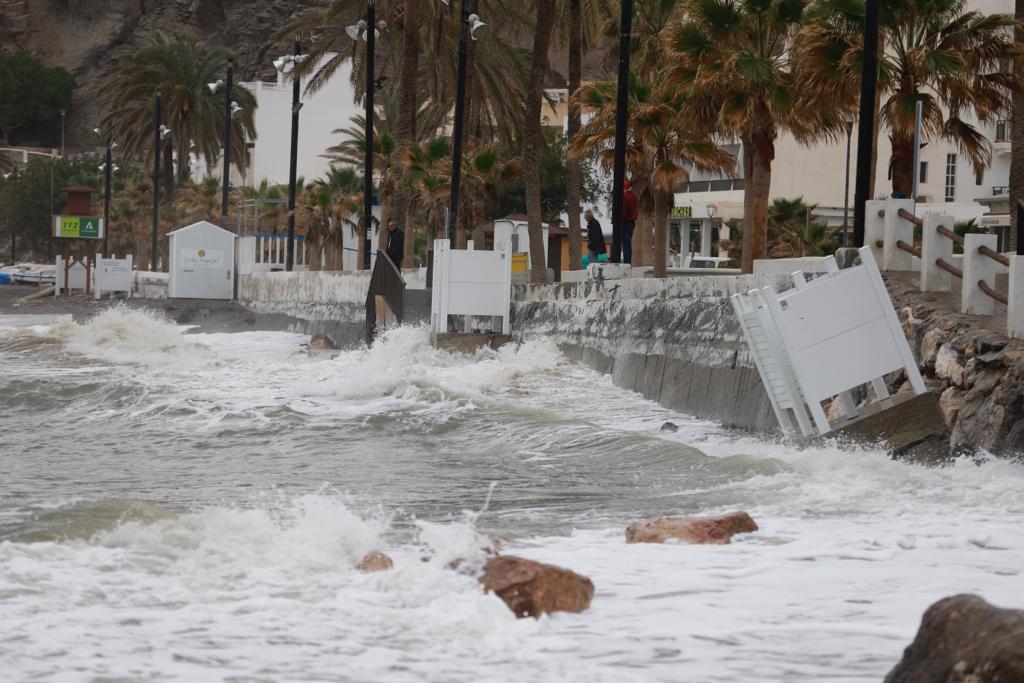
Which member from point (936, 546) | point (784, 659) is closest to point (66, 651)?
point (784, 659)

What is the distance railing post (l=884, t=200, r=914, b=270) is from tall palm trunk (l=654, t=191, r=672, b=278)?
1157cm

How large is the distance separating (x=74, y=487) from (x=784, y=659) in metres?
7.35

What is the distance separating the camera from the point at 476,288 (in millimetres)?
25594

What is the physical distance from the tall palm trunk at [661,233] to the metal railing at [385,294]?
17.0 feet

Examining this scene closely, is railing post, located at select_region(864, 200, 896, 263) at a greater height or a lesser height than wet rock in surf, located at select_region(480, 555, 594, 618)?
greater

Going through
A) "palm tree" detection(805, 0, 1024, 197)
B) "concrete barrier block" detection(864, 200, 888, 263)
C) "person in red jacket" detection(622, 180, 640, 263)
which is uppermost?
"palm tree" detection(805, 0, 1024, 197)

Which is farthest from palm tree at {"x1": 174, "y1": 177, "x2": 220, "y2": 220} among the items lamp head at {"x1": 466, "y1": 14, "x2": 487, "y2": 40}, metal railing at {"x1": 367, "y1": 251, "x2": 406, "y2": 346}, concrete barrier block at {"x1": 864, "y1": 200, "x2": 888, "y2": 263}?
concrete barrier block at {"x1": 864, "y1": 200, "x2": 888, "y2": 263}

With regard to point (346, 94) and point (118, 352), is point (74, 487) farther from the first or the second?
point (346, 94)

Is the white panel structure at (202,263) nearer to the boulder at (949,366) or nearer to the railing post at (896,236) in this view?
the railing post at (896,236)

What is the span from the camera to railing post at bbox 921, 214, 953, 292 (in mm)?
14078

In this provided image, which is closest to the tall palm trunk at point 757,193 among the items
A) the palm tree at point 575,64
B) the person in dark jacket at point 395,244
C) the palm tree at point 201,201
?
the palm tree at point 575,64

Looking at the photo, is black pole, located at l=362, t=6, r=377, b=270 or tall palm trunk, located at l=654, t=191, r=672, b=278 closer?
tall palm trunk, located at l=654, t=191, r=672, b=278

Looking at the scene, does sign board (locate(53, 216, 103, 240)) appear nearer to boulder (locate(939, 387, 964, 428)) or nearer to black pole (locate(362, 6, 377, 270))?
black pole (locate(362, 6, 377, 270))

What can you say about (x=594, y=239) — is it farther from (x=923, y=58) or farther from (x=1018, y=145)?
(x=1018, y=145)
